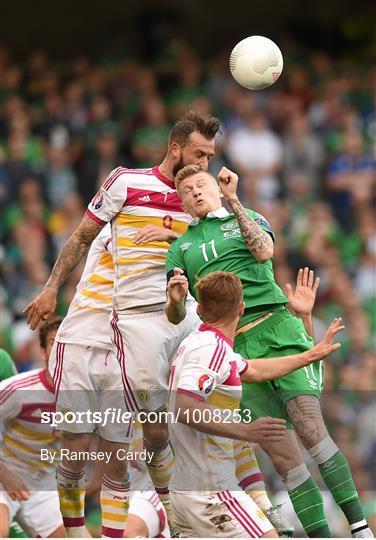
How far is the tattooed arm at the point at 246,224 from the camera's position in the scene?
7.85 meters

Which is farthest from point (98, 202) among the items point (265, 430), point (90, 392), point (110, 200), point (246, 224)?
point (265, 430)

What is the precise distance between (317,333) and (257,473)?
542cm

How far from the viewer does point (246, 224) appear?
25.8 ft

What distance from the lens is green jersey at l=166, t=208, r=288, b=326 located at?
8.00 m

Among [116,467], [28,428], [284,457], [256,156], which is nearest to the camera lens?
[284,457]

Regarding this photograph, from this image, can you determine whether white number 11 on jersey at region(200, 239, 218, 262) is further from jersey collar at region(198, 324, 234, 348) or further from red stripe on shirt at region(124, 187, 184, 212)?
jersey collar at region(198, 324, 234, 348)

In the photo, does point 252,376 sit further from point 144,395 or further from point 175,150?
point 175,150

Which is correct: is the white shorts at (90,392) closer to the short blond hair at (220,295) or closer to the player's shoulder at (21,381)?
the player's shoulder at (21,381)

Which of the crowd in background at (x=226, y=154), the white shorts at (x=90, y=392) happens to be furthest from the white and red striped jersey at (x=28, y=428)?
the crowd in background at (x=226, y=154)

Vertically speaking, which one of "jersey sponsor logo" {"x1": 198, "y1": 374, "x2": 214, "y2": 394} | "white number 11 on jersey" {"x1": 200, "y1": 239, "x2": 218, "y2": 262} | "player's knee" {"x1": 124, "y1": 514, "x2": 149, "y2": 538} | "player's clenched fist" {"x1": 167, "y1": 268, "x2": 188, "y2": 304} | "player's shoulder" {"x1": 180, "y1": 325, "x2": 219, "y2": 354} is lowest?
"player's knee" {"x1": 124, "y1": 514, "x2": 149, "y2": 538}


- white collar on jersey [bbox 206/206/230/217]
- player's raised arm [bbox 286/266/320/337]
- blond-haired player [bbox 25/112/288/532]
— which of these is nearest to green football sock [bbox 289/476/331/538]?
blond-haired player [bbox 25/112/288/532]

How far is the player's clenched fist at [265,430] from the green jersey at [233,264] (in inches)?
35.4

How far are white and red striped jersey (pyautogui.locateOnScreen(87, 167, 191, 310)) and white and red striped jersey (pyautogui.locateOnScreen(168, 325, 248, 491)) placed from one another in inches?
50.4

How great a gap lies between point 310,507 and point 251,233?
1735 mm
